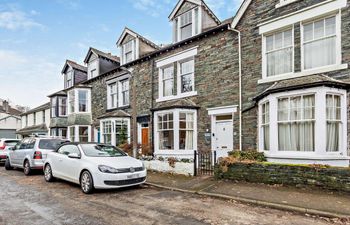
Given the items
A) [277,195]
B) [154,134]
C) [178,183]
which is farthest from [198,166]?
[277,195]

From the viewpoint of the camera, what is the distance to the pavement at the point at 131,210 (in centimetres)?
568

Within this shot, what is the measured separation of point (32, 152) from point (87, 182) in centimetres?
577

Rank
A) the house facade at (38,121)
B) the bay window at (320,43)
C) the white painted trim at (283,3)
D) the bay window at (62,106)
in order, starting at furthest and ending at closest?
the house facade at (38,121)
the bay window at (62,106)
the white painted trim at (283,3)
the bay window at (320,43)

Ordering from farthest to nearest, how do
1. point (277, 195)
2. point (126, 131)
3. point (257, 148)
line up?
point (126, 131) < point (257, 148) < point (277, 195)

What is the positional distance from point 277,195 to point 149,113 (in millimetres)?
10747

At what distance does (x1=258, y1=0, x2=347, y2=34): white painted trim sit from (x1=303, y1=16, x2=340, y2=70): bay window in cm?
32

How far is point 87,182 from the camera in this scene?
8.47 meters

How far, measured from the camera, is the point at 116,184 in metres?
8.36

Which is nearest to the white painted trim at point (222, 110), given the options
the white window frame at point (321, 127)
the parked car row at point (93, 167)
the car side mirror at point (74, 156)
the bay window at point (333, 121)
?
the white window frame at point (321, 127)

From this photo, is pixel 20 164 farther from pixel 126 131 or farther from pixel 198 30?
pixel 198 30

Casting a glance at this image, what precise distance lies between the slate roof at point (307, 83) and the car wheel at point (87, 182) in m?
7.22

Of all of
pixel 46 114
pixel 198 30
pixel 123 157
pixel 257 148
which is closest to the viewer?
pixel 123 157

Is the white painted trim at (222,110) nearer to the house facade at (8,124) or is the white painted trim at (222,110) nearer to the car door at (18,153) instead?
the car door at (18,153)

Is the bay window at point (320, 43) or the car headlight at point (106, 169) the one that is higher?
the bay window at point (320, 43)
